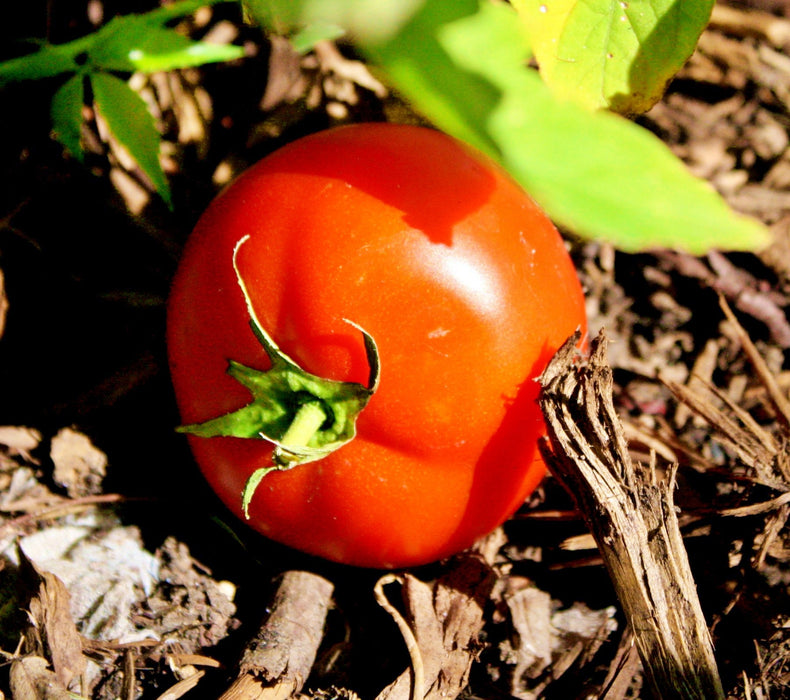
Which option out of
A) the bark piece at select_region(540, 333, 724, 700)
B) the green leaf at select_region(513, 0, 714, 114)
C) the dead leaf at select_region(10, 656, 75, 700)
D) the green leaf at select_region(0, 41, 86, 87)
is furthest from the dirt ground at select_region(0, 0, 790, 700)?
the green leaf at select_region(513, 0, 714, 114)

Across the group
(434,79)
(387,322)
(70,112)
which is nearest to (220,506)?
(387,322)

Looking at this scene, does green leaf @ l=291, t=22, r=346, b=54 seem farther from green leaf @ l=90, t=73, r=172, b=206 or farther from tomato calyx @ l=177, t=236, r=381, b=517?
tomato calyx @ l=177, t=236, r=381, b=517

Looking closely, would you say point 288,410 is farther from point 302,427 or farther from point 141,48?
point 141,48

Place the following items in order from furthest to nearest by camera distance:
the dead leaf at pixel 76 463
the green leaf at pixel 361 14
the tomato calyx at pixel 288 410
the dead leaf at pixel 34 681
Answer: the dead leaf at pixel 76 463 → the dead leaf at pixel 34 681 → the tomato calyx at pixel 288 410 → the green leaf at pixel 361 14

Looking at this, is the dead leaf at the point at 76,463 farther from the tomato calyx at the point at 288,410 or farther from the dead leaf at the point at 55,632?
the tomato calyx at the point at 288,410

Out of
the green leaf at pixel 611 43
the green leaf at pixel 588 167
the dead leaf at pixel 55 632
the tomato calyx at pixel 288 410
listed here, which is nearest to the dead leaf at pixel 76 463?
the dead leaf at pixel 55 632

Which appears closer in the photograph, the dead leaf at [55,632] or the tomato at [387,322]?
the tomato at [387,322]

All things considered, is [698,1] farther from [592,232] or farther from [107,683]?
[107,683]
